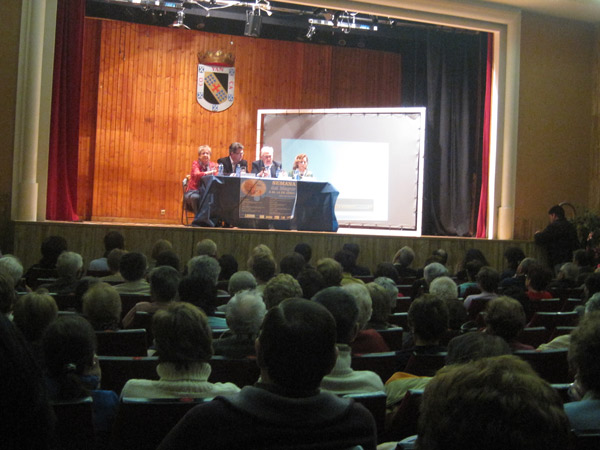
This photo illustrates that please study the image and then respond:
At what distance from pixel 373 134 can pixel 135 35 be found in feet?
13.1

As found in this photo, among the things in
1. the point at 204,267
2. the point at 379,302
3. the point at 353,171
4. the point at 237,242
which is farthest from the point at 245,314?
the point at 353,171

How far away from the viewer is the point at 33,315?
2.35 metres

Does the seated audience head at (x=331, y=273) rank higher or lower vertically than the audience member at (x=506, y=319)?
Result: higher

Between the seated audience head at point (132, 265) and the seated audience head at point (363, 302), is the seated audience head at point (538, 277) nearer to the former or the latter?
the seated audience head at point (363, 302)

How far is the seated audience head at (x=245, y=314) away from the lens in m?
2.56

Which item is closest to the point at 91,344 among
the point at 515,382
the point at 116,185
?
the point at 515,382

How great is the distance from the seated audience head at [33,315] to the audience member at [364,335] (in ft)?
3.80

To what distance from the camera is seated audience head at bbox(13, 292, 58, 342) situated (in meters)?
2.35

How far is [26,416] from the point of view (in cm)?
71

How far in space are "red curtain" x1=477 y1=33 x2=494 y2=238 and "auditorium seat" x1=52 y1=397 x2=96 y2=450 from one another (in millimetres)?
8702

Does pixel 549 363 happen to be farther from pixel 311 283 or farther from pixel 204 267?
pixel 204 267

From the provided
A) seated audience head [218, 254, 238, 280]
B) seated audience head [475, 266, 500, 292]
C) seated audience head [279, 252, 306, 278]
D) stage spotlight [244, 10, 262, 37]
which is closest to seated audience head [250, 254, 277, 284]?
seated audience head [279, 252, 306, 278]

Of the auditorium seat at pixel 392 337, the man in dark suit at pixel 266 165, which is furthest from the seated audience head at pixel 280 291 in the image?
the man in dark suit at pixel 266 165

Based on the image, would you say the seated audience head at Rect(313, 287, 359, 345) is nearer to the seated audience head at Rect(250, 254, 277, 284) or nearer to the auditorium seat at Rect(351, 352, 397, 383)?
the auditorium seat at Rect(351, 352, 397, 383)
